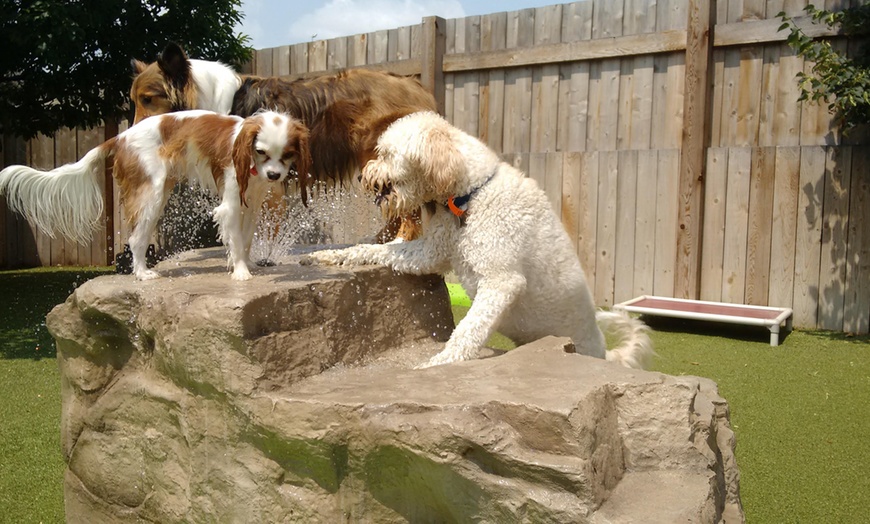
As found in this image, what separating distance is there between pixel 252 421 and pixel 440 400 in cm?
70

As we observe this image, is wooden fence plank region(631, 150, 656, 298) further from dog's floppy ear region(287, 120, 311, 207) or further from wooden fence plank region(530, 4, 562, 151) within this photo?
dog's floppy ear region(287, 120, 311, 207)

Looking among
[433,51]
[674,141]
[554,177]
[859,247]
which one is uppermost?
[433,51]

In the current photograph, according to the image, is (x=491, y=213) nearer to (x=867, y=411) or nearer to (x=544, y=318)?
(x=544, y=318)

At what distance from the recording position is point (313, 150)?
14.7 ft

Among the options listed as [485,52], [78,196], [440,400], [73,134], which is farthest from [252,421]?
[73,134]


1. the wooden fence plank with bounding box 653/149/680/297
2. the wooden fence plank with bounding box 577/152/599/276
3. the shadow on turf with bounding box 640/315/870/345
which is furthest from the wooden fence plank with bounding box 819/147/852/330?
the wooden fence plank with bounding box 577/152/599/276

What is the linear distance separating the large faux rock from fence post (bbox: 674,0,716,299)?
13.9ft

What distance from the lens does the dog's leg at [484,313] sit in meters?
3.09

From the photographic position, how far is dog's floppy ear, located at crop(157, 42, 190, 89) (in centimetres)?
461

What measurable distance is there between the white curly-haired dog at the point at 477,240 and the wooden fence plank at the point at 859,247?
3.93 meters

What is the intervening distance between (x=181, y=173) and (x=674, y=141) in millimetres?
5235

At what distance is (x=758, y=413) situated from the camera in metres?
4.73

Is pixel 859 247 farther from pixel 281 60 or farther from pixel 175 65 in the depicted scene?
pixel 281 60

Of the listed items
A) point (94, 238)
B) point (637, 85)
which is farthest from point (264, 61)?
point (637, 85)
